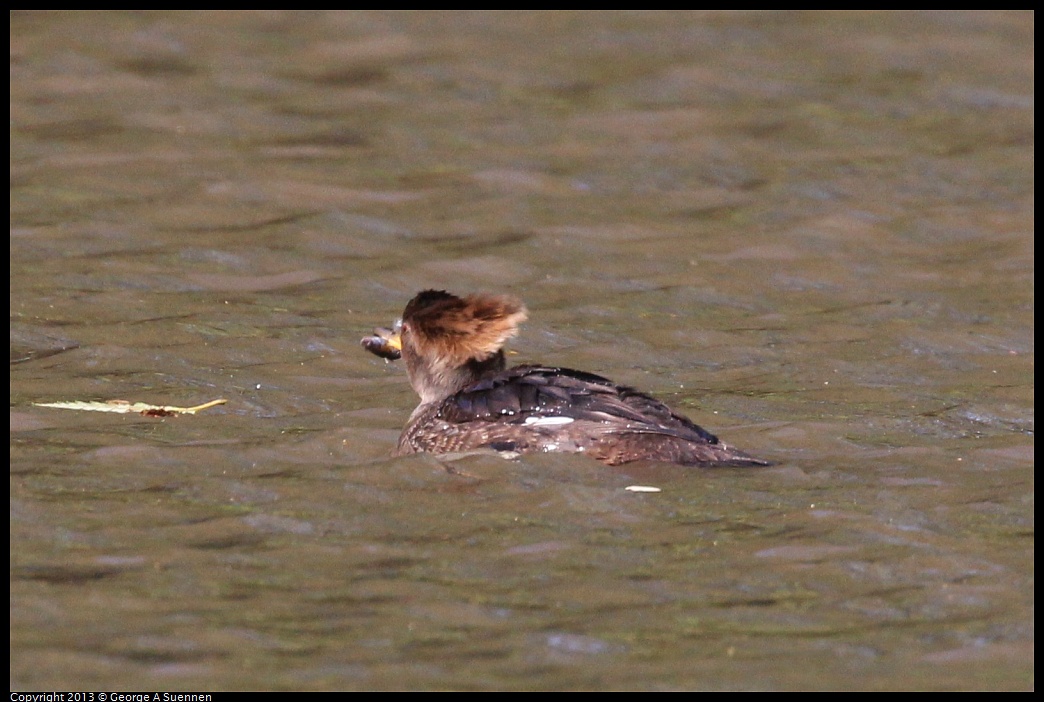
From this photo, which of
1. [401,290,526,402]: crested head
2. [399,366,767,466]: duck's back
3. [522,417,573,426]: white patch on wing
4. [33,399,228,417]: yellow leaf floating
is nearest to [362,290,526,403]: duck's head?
[401,290,526,402]: crested head

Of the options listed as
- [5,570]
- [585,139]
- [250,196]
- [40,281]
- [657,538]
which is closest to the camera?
[5,570]

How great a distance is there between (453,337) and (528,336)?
1.50 meters

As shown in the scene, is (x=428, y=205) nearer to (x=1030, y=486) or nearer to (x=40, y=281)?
(x=40, y=281)

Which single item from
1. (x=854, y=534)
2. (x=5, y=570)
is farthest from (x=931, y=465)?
(x=5, y=570)

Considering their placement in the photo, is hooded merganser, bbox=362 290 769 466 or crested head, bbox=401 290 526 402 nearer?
hooded merganser, bbox=362 290 769 466

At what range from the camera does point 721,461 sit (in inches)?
290

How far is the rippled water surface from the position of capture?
5711 millimetres

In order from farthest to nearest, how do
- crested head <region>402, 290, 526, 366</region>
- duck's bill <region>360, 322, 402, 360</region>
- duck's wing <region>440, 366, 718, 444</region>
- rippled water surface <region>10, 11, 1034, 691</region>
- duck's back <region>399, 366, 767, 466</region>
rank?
duck's bill <region>360, 322, 402, 360</region>, crested head <region>402, 290, 526, 366</region>, duck's wing <region>440, 366, 718, 444</region>, duck's back <region>399, 366, 767, 466</region>, rippled water surface <region>10, 11, 1034, 691</region>

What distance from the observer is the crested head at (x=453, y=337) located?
8.19 m

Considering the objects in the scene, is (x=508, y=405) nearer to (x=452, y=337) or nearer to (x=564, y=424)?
(x=564, y=424)

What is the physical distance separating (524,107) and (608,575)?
779 cm

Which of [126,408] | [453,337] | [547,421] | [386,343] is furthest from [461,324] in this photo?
[126,408]

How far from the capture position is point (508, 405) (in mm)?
7781

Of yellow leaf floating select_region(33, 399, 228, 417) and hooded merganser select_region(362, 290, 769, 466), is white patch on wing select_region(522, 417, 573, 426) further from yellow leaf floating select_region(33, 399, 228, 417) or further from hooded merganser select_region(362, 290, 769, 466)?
yellow leaf floating select_region(33, 399, 228, 417)
